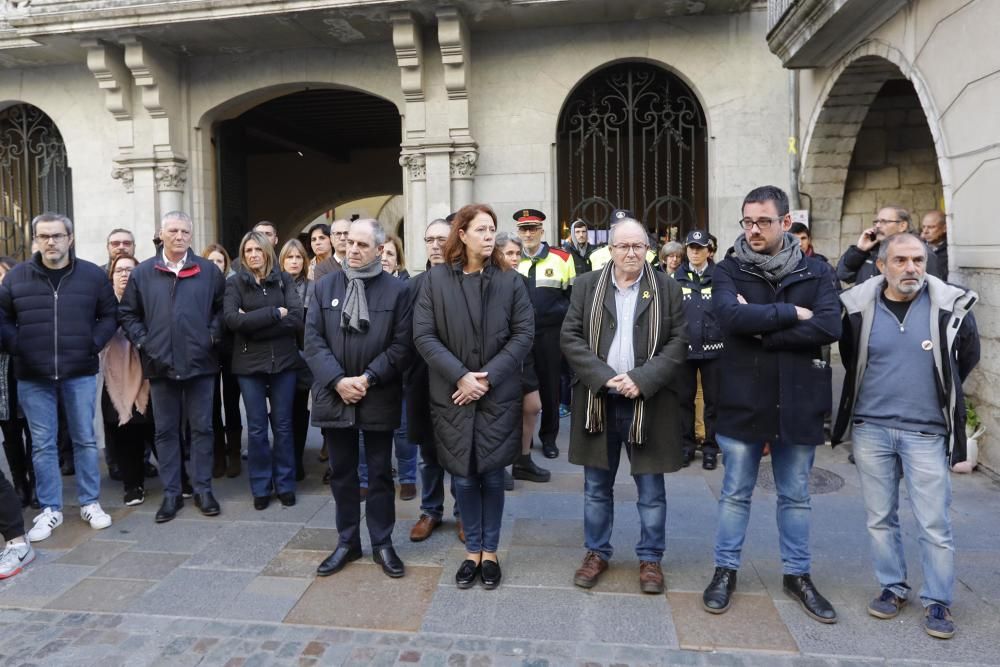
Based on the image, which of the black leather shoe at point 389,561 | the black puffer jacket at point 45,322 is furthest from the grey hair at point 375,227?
the black puffer jacket at point 45,322

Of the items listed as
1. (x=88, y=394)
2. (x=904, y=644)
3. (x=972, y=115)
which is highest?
(x=972, y=115)

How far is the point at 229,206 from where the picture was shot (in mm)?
11367

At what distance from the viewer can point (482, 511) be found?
3873 mm

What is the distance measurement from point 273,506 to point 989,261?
→ 5.29 meters

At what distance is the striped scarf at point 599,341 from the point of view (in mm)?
3605

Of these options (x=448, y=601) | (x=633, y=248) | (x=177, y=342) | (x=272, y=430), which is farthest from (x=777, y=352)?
(x=177, y=342)

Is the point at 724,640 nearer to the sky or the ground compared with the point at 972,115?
nearer to the ground

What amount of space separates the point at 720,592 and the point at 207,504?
327 cm

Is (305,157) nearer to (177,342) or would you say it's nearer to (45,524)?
(177,342)

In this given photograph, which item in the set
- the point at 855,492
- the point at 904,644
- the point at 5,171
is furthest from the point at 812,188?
the point at 5,171

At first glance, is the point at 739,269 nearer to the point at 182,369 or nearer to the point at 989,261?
the point at 989,261

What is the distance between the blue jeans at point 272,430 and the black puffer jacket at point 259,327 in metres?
0.11

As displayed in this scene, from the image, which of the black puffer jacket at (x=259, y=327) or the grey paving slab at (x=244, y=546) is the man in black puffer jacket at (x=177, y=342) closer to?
the black puffer jacket at (x=259, y=327)

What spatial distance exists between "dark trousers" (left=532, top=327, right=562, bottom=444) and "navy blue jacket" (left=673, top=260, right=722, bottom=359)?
1051 mm
